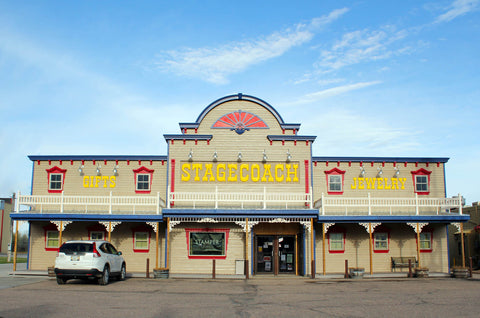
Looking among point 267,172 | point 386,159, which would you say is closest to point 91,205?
point 267,172

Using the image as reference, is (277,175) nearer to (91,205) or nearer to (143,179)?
(143,179)

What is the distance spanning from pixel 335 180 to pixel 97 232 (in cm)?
1344

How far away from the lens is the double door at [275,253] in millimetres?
24734

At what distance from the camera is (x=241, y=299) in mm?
14828

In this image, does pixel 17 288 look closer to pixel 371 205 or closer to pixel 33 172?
pixel 33 172

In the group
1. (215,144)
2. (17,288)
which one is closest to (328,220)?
(215,144)

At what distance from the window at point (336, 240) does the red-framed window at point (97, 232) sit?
12.2 meters

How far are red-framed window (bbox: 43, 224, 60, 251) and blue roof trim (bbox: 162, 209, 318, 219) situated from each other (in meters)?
6.68

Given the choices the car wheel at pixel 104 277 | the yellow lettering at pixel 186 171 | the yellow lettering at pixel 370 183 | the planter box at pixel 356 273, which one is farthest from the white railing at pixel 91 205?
the yellow lettering at pixel 370 183

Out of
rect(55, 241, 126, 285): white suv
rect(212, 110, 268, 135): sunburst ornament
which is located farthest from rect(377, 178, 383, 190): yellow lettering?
rect(55, 241, 126, 285): white suv

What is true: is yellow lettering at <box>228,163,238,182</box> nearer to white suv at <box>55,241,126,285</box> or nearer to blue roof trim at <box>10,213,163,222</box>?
blue roof trim at <box>10,213,163,222</box>

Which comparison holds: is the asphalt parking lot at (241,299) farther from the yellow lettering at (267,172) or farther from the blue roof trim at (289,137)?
the blue roof trim at (289,137)

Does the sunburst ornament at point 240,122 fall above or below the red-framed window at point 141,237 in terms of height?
above

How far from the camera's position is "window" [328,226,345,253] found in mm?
25255
